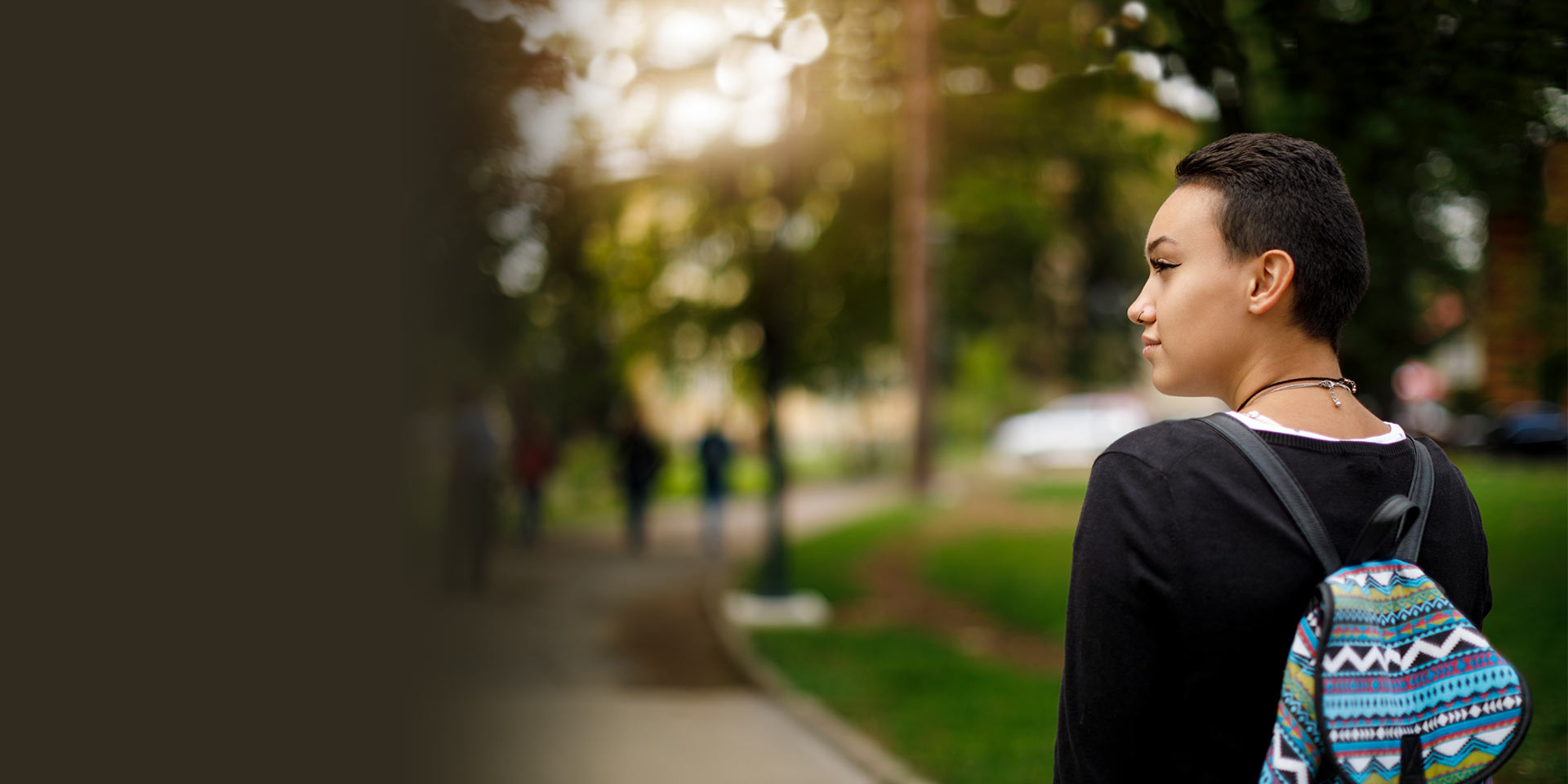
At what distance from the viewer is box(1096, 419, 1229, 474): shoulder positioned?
4.85 ft

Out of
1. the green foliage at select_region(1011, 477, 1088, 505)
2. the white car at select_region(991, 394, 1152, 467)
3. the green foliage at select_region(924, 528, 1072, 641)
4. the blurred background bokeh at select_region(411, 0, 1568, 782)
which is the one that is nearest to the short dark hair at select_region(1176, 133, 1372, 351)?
the blurred background bokeh at select_region(411, 0, 1568, 782)

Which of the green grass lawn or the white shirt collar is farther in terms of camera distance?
the green grass lawn

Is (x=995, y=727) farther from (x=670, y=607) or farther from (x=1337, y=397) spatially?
(x=670, y=607)

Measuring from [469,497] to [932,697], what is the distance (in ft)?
24.9

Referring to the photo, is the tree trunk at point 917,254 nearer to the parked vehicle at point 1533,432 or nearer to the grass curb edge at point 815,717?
the grass curb edge at point 815,717

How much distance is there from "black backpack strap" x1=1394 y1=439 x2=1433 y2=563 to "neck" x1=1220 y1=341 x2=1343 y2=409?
0.16m

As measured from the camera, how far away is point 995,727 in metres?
6.89

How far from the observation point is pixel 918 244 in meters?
20.7

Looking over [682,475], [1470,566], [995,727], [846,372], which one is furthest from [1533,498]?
[682,475]

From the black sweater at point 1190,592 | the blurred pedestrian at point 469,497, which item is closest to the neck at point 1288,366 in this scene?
the black sweater at point 1190,592

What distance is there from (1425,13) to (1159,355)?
2636 mm

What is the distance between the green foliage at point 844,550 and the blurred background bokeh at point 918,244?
0.43 ft

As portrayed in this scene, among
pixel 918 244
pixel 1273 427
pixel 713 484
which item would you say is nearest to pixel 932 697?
pixel 1273 427

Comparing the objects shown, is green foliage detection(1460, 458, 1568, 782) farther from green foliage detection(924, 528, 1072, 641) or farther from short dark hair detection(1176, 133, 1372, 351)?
short dark hair detection(1176, 133, 1372, 351)
